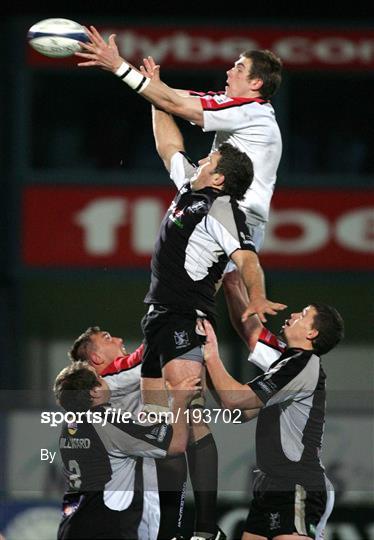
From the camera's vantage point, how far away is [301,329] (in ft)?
24.8

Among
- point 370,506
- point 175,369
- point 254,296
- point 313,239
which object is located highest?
point 254,296

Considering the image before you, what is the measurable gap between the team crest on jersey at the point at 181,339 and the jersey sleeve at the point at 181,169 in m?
0.82

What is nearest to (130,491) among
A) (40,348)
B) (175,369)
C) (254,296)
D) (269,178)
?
(175,369)

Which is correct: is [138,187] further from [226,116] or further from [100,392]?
[100,392]

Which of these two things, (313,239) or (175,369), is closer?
(175,369)

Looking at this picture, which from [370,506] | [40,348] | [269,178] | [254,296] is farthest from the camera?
[40,348]

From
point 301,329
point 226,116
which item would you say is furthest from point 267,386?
point 226,116

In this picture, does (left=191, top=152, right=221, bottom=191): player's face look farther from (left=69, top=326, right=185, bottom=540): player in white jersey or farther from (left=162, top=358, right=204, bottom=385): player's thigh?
(left=69, top=326, right=185, bottom=540): player in white jersey

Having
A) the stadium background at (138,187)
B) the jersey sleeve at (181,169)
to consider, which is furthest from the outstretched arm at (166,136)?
the stadium background at (138,187)

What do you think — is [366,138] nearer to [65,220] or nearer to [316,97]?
[316,97]

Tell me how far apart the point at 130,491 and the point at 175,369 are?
2.12ft

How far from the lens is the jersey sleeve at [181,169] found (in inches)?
309

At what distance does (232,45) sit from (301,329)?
5.73 metres

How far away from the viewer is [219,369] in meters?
7.43
